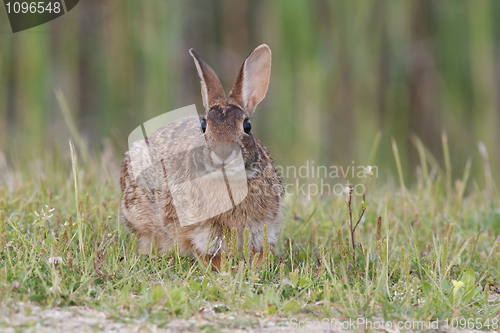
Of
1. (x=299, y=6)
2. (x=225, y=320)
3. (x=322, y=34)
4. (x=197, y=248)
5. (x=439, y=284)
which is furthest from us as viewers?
(x=322, y=34)

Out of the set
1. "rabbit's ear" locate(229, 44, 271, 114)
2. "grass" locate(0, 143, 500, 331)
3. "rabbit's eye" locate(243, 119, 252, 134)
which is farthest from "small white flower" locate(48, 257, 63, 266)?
"rabbit's ear" locate(229, 44, 271, 114)

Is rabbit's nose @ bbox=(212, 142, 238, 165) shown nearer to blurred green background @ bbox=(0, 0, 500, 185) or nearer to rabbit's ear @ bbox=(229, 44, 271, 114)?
rabbit's ear @ bbox=(229, 44, 271, 114)

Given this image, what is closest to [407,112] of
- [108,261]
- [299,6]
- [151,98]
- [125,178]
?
[299,6]

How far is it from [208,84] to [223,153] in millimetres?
788

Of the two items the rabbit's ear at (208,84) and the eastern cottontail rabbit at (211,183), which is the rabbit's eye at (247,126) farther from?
the rabbit's ear at (208,84)

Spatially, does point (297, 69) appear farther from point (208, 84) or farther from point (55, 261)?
point (55, 261)

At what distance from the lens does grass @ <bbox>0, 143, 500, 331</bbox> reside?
2.67 metres

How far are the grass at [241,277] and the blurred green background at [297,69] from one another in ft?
10.8

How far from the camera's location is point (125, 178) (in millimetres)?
4277

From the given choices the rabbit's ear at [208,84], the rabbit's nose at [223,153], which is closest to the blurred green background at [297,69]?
the rabbit's ear at [208,84]

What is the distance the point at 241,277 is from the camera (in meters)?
2.99

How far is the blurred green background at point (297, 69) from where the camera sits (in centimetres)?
749

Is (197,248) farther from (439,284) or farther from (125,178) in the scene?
(439,284)

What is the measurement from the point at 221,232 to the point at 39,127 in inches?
183
